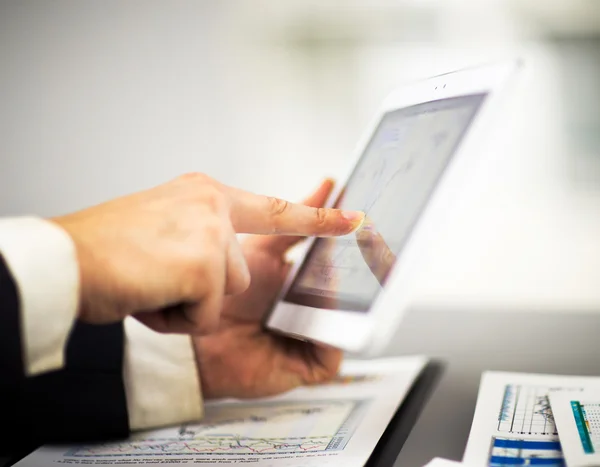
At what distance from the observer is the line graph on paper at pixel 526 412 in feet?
1.85

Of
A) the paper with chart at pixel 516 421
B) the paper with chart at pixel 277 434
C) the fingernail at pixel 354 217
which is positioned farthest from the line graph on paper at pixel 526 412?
the fingernail at pixel 354 217

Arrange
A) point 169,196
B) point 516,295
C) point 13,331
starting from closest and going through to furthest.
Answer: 1. point 13,331
2. point 169,196
3. point 516,295

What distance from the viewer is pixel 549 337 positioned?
98cm

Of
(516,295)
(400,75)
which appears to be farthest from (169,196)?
(400,75)

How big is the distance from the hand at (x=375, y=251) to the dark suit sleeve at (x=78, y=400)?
285 millimetres

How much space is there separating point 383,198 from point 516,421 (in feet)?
0.83

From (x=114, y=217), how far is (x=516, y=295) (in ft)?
7.44

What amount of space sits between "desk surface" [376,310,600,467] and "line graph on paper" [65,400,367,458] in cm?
8

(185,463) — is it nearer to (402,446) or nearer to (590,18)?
(402,446)

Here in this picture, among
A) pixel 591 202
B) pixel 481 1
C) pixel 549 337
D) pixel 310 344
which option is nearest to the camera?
pixel 310 344

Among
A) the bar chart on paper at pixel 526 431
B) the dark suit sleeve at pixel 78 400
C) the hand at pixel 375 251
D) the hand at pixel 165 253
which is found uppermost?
the hand at pixel 375 251

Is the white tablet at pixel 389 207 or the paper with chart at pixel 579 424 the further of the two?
the white tablet at pixel 389 207

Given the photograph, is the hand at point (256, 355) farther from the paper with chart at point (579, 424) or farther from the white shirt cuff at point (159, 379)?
the paper with chart at point (579, 424)

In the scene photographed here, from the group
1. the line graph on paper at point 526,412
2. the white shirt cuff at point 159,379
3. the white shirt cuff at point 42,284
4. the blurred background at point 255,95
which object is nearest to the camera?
the white shirt cuff at point 42,284
